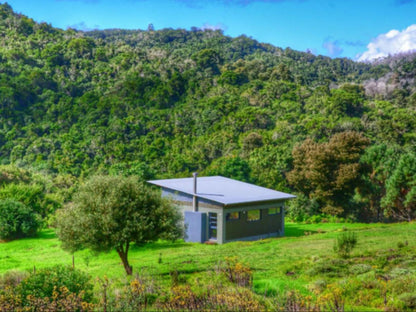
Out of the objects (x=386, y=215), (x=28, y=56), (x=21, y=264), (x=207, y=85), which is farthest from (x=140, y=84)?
(x=21, y=264)

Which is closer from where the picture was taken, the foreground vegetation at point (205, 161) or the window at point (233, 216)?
the foreground vegetation at point (205, 161)

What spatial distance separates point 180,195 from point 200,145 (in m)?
27.8

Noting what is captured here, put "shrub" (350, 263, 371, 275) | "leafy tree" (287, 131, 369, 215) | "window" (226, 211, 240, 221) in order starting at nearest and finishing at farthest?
1. "shrub" (350, 263, 371, 275)
2. "window" (226, 211, 240, 221)
3. "leafy tree" (287, 131, 369, 215)

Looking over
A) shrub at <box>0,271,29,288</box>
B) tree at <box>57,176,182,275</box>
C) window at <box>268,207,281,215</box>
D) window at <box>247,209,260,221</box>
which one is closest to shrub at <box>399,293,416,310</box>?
tree at <box>57,176,182,275</box>

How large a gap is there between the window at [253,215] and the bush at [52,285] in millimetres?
15945

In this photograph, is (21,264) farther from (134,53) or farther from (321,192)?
(134,53)

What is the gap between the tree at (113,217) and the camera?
15.1 meters

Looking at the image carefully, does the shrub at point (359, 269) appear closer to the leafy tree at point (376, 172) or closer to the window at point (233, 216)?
the window at point (233, 216)

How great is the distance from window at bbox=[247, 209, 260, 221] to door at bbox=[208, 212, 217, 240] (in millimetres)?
2078

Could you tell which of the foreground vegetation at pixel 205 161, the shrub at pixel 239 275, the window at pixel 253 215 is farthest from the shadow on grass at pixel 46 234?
the shrub at pixel 239 275

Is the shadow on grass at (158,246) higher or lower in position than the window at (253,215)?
lower

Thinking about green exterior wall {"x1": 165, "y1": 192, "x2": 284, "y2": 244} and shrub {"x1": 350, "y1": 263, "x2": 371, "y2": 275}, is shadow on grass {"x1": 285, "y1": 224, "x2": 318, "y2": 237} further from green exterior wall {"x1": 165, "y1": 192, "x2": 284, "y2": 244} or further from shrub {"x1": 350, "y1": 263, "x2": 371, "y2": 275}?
shrub {"x1": 350, "y1": 263, "x2": 371, "y2": 275}

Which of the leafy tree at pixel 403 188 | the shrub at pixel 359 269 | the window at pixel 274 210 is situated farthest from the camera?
the leafy tree at pixel 403 188

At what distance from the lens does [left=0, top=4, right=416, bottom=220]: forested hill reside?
3706cm
